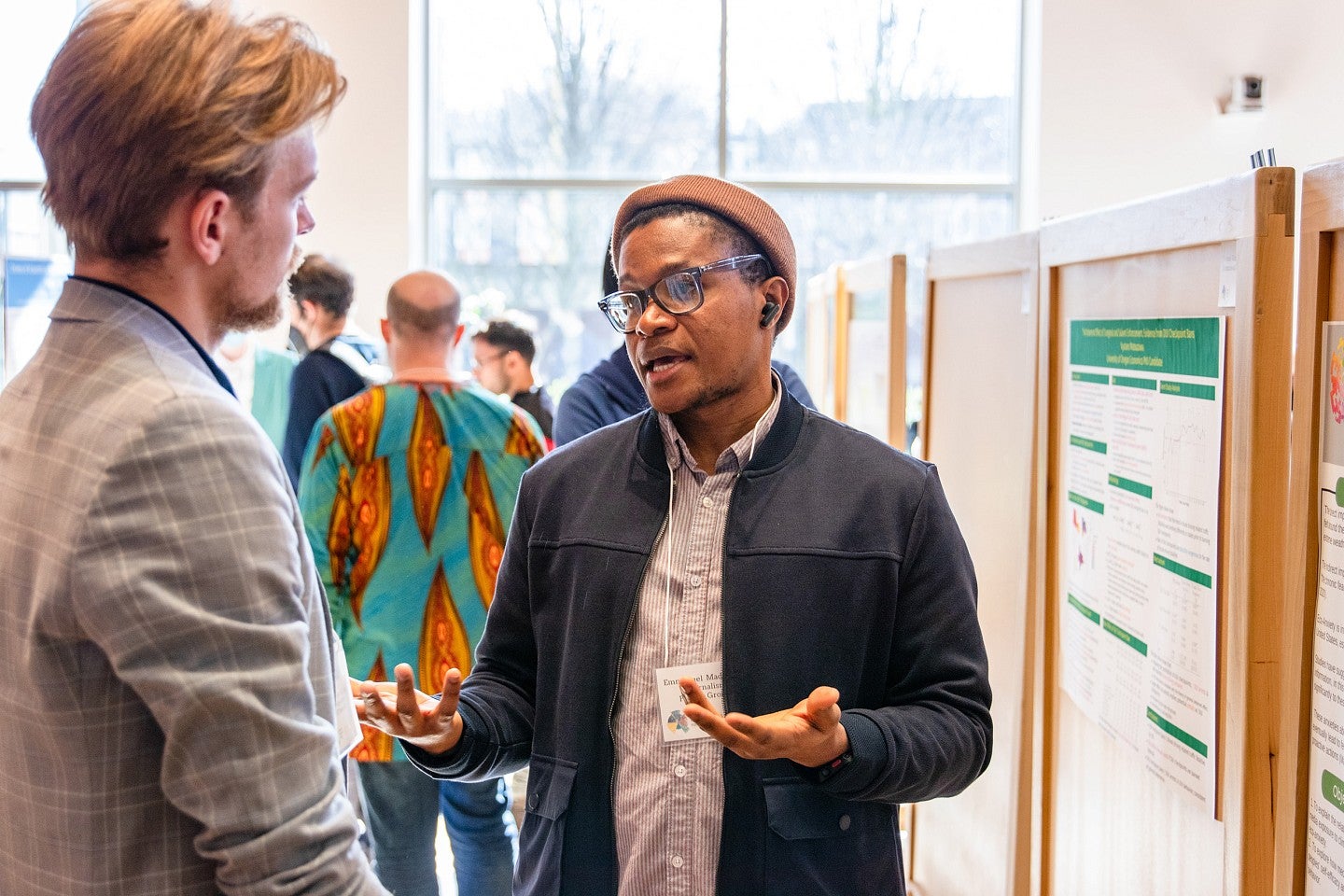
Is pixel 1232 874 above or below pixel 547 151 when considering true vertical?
below

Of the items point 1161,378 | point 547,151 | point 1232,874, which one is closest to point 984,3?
point 547,151

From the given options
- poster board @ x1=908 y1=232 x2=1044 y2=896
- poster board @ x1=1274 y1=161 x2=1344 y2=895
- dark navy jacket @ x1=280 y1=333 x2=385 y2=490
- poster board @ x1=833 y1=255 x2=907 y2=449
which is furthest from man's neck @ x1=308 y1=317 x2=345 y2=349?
poster board @ x1=1274 y1=161 x2=1344 y2=895

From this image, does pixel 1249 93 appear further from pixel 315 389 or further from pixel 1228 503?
pixel 1228 503

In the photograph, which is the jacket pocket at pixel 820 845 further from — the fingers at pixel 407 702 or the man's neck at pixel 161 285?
the man's neck at pixel 161 285

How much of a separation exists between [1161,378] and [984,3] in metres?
7.28

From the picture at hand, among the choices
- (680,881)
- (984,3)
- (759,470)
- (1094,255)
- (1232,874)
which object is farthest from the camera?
(984,3)

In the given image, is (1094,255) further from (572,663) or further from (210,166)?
(210,166)

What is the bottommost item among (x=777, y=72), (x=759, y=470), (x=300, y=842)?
(x=300, y=842)

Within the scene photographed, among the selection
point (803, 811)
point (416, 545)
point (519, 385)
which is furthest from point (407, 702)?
point (519, 385)

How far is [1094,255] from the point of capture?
1969mm

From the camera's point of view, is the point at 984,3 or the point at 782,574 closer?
the point at 782,574

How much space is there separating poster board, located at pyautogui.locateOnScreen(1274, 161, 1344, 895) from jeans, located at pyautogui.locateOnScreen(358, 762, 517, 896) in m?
2.12

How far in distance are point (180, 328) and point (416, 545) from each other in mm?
1901

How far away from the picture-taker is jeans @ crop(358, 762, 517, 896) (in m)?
3.03
